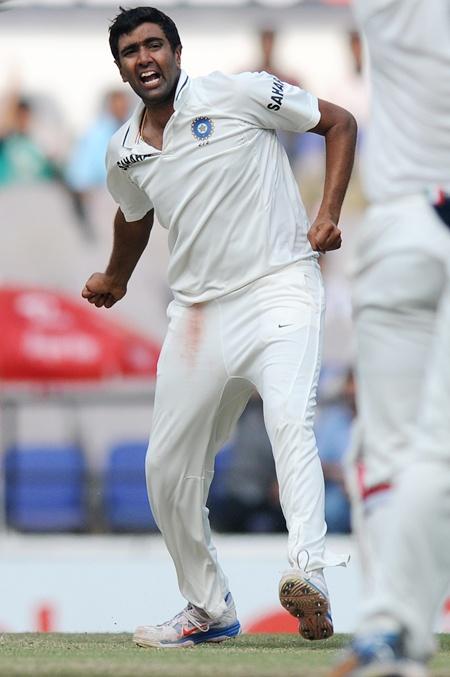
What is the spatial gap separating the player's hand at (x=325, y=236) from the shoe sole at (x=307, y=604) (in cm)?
113

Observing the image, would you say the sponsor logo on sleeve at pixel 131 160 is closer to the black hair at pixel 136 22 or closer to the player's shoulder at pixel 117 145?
the player's shoulder at pixel 117 145

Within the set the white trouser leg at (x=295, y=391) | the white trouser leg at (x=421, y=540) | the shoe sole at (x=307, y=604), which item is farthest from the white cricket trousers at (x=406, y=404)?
the white trouser leg at (x=295, y=391)

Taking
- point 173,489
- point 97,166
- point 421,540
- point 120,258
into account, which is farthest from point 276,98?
point 97,166

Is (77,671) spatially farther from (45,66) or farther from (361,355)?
(45,66)

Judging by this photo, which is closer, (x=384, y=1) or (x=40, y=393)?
(x=384, y=1)

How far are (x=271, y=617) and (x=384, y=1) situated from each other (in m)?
5.41

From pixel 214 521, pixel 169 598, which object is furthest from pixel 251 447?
pixel 169 598

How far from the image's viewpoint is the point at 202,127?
5.70 m

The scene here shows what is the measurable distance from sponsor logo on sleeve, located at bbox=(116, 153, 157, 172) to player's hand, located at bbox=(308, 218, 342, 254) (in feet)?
2.33

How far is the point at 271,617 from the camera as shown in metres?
8.49

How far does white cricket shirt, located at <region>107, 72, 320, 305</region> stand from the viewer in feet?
18.5

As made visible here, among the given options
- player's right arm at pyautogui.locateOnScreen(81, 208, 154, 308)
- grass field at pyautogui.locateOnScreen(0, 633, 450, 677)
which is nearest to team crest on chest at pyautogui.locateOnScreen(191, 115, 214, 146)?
player's right arm at pyautogui.locateOnScreen(81, 208, 154, 308)

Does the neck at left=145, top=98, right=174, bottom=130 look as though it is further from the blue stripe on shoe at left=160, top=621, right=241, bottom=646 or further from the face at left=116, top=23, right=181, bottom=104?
the blue stripe on shoe at left=160, top=621, right=241, bottom=646

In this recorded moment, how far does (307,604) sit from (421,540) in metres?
1.88
